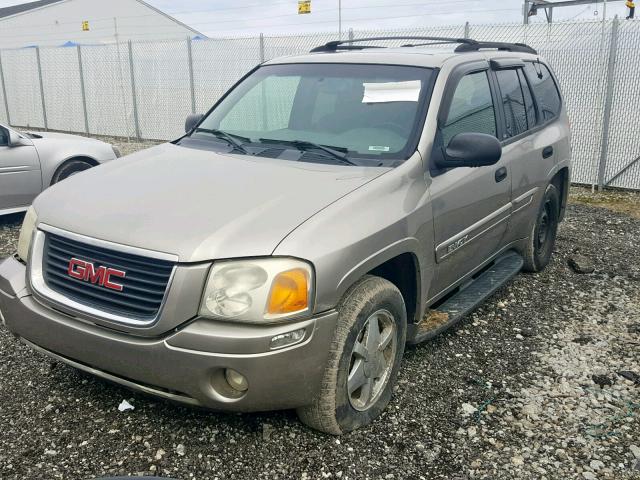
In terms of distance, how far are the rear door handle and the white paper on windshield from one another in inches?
35.0

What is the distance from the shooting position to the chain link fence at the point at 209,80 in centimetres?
907

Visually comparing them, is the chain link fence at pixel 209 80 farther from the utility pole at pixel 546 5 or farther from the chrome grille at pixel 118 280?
the chrome grille at pixel 118 280

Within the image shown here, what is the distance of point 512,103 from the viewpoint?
4691mm

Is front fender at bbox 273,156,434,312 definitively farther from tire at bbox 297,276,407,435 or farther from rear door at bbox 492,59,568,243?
rear door at bbox 492,59,568,243

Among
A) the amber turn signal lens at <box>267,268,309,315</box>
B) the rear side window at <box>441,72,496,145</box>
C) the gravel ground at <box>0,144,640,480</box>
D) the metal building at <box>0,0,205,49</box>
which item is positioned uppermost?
the metal building at <box>0,0,205,49</box>

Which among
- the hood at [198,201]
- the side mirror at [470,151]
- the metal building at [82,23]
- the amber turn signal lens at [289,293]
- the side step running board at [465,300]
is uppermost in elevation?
the metal building at [82,23]

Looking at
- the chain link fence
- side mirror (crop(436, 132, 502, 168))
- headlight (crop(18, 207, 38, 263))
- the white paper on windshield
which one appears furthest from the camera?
the chain link fence

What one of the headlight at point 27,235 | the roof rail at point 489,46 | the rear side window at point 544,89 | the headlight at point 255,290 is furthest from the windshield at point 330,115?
the rear side window at point 544,89

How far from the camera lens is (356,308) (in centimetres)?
286

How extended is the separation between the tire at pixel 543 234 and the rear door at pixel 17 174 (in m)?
5.47

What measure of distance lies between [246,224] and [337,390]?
86 cm

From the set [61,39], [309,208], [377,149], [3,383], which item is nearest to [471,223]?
[377,149]

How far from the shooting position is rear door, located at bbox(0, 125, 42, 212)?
7095 mm

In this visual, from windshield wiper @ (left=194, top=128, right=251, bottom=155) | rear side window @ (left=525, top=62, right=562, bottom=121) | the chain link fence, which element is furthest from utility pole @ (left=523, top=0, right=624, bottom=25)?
windshield wiper @ (left=194, top=128, right=251, bottom=155)
